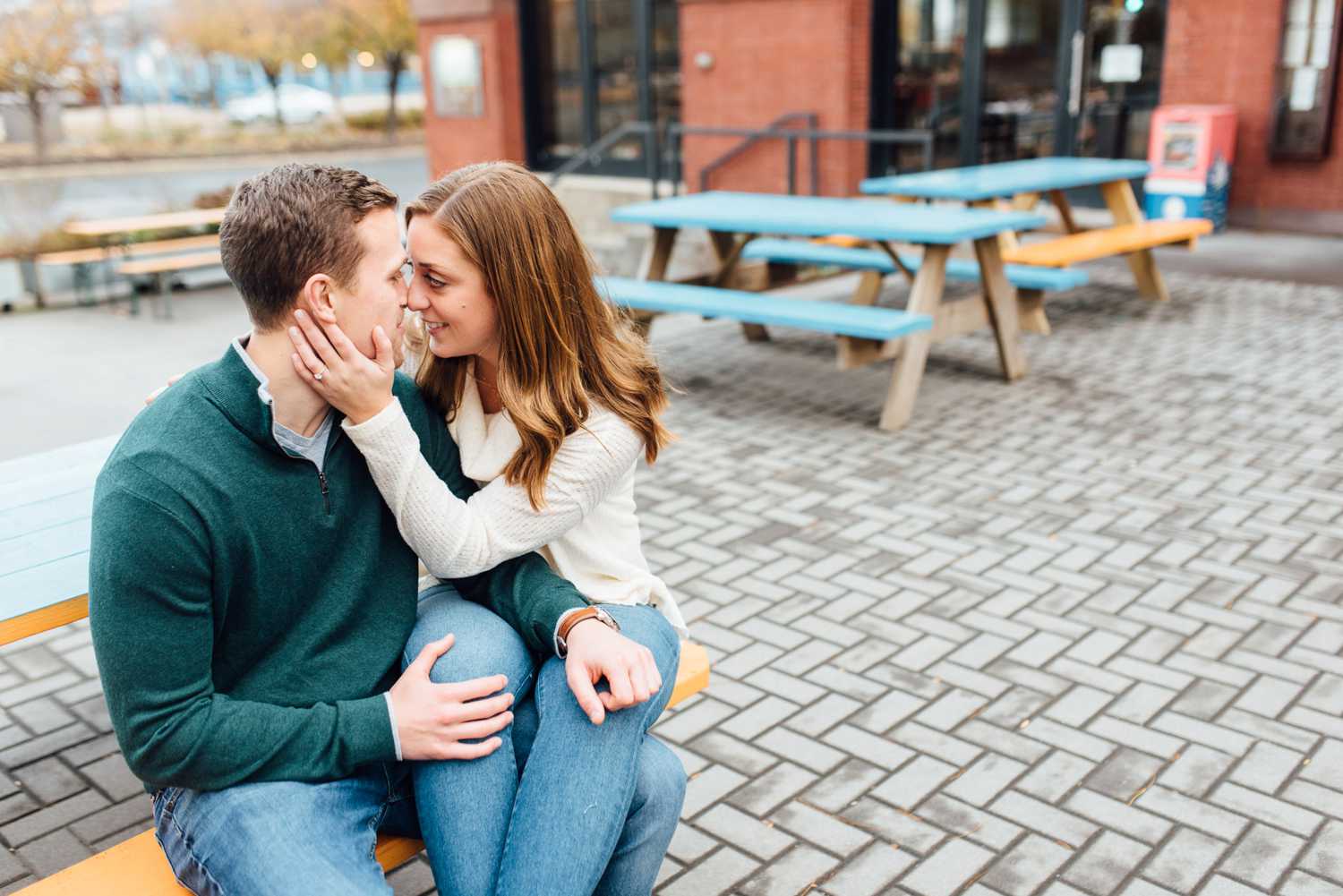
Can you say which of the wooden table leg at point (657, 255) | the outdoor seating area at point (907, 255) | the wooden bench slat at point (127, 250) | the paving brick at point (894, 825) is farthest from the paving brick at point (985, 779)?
the wooden bench slat at point (127, 250)

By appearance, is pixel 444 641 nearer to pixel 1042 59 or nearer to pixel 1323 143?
pixel 1323 143

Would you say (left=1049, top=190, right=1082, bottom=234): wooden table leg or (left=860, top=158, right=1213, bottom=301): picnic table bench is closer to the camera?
(left=860, top=158, right=1213, bottom=301): picnic table bench

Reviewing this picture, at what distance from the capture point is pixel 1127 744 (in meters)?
3.33

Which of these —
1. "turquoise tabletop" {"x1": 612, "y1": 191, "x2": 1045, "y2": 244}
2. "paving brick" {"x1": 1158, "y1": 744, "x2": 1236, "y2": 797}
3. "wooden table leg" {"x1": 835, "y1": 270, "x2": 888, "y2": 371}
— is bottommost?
"paving brick" {"x1": 1158, "y1": 744, "x2": 1236, "y2": 797}

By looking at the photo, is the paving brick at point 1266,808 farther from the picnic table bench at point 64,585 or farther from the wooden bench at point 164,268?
the wooden bench at point 164,268

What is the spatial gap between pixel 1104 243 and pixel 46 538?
7096 mm

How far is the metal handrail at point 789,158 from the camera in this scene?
40.2 ft

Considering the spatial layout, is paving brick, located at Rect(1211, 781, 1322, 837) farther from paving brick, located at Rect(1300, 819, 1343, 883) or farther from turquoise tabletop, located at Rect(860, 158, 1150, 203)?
turquoise tabletop, located at Rect(860, 158, 1150, 203)

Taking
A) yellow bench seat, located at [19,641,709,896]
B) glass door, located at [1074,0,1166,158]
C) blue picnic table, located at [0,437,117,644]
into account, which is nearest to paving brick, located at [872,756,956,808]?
yellow bench seat, located at [19,641,709,896]

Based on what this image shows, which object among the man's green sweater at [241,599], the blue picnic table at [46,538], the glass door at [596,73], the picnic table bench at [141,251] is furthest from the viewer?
the glass door at [596,73]

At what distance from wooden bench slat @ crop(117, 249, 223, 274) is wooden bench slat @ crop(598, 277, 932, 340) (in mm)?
4675

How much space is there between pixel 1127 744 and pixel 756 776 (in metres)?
1.00

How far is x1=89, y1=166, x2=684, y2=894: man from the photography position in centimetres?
179

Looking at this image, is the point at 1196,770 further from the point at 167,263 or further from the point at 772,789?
the point at 167,263
